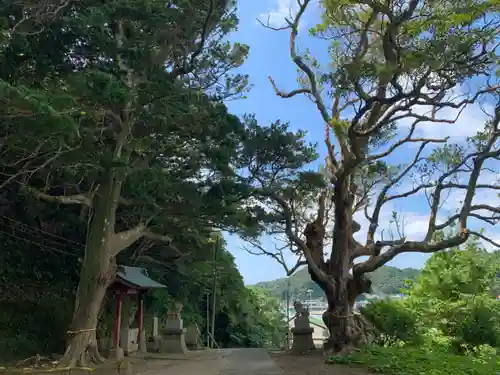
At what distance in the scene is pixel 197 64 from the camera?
12.8 m

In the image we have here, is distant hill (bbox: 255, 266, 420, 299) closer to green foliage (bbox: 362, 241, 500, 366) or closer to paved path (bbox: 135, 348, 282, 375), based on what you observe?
green foliage (bbox: 362, 241, 500, 366)

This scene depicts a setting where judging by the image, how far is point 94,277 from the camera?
11.5 metres

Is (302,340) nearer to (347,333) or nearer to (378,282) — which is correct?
(347,333)

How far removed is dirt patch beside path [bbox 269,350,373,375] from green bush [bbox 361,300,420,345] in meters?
1.74

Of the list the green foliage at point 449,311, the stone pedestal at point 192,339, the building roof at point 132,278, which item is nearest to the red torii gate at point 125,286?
the building roof at point 132,278

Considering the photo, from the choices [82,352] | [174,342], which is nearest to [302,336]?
[174,342]

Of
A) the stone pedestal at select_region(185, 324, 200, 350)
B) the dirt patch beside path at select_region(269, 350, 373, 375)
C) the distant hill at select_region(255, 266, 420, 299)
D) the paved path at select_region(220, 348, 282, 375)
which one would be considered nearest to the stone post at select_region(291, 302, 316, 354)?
the dirt patch beside path at select_region(269, 350, 373, 375)

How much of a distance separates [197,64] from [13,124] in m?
6.39

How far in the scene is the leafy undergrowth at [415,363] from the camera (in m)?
8.36

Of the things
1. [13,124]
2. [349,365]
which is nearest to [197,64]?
[13,124]

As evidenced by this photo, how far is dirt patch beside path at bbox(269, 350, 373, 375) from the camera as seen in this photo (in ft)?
31.1

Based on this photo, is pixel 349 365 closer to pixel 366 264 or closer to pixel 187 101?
pixel 366 264

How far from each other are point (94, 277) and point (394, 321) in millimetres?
7598

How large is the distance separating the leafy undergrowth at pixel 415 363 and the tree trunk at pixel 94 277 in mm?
5851
